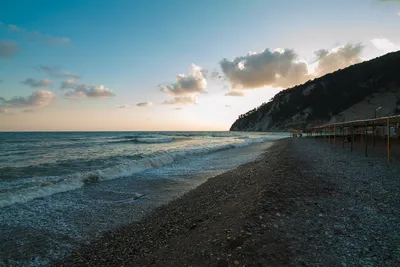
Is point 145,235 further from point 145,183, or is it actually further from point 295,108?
point 295,108

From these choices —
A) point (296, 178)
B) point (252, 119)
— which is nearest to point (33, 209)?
point (296, 178)

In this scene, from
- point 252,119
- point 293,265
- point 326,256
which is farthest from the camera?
point 252,119

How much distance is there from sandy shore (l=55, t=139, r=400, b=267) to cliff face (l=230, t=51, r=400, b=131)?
8629 cm

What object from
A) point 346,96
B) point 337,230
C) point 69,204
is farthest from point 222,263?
point 346,96

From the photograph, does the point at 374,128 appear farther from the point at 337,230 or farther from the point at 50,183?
the point at 50,183

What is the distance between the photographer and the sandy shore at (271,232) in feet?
10.9

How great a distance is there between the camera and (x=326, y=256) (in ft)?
10.8

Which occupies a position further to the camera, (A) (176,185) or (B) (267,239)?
(A) (176,185)

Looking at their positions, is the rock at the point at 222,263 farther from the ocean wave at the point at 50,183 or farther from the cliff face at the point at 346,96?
the cliff face at the point at 346,96

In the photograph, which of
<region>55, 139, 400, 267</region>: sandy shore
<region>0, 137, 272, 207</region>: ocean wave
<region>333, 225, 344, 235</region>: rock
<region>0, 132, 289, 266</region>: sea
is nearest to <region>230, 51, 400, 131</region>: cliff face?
<region>0, 137, 272, 207</region>: ocean wave

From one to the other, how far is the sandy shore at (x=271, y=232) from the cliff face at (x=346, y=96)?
283ft

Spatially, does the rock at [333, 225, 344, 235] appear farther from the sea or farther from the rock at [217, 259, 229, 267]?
the sea

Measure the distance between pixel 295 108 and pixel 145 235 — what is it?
109032mm

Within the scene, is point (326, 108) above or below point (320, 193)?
above
